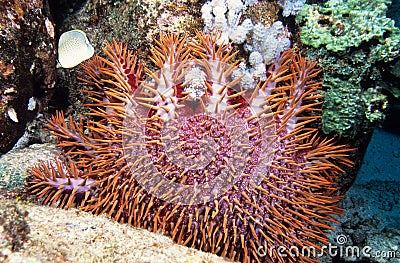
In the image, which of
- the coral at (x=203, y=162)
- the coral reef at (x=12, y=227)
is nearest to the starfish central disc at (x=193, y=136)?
the coral at (x=203, y=162)

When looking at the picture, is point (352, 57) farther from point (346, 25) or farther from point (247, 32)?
point (247, 32)

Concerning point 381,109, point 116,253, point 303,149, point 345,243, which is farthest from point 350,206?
point 116,253

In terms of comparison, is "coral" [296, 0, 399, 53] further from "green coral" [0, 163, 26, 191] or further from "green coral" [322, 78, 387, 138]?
"green coral" [0, 163, 26, 191]

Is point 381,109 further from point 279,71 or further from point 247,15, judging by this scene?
point 247,15

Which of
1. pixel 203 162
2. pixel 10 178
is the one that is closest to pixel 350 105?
pixel 203 162

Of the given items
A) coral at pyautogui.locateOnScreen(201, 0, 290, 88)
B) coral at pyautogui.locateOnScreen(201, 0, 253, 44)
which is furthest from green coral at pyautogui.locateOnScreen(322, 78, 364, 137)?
coral at pyautogui.locateOnScreen(201, 0, 253, 44)
